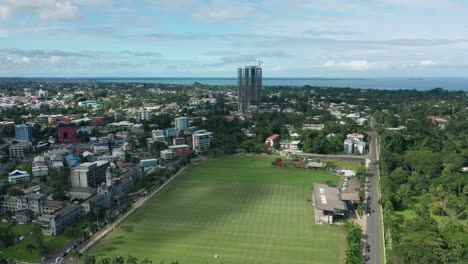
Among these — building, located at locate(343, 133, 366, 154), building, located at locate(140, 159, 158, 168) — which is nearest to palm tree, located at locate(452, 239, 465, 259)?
building, located at locate(343, 133, 366, 154)

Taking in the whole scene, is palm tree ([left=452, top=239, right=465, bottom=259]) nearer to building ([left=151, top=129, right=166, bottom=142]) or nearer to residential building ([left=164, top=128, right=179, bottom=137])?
building ([left=151, top=129, right=166, bottom=142])

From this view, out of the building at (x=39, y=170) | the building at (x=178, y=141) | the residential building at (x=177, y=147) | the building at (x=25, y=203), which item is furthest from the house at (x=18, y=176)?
the building at (x=178, y=141)

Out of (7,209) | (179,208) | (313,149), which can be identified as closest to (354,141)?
(313,149)

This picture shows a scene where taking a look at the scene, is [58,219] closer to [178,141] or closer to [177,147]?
[177,147]

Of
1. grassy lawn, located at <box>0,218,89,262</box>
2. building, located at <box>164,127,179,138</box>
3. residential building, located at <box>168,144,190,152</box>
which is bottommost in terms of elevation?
grassy lawn, located at <box>0,218,89,262</box>

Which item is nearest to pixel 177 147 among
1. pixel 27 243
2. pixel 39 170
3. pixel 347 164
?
pixel 39 170

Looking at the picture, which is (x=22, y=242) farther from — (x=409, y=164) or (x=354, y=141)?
(x=354, y=141)
